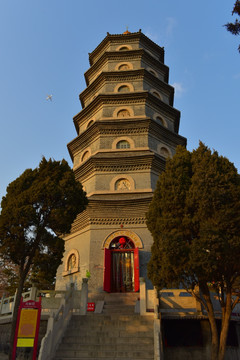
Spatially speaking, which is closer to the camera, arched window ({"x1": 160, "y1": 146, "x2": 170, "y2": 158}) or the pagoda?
the pagoda

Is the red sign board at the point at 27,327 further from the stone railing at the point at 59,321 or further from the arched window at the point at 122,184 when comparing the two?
the arched window at the point at 122,184

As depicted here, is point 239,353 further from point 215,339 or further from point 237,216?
point 237,216

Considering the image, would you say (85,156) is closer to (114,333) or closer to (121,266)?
(121,266)

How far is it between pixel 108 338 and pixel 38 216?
13.1ft

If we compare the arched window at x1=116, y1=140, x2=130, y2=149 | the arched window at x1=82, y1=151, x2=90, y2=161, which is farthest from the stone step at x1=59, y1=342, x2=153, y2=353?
the arched window at x1=82, y1=151, x2=90, y2=161

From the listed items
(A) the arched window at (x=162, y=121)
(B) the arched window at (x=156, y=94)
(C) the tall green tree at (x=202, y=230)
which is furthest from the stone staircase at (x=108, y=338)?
(B) the arched window at (x=156, y=94)

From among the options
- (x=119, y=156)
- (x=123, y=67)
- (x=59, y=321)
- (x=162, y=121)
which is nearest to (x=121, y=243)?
(x=119, y=156)

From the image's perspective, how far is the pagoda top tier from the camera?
68.1ft

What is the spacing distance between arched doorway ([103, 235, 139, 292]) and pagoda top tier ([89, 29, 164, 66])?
13.5 metres

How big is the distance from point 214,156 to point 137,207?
5831 millimetres

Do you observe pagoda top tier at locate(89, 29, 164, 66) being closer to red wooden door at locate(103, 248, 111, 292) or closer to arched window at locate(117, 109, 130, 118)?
arched window at locate(117, 109, 130, 118)

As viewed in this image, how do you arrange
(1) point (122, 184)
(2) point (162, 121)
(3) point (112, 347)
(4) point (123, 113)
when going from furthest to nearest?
(2) point (162, 121) < (4) point (123, 113) < (1) point (122, 184) < (3) point (112, 347)

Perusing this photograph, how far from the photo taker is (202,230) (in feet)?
25.5

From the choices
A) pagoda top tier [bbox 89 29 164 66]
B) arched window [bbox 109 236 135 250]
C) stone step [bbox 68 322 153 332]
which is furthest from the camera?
pagoda top tier [bbox 89 29 164 66]
